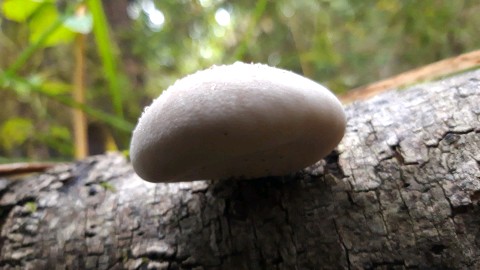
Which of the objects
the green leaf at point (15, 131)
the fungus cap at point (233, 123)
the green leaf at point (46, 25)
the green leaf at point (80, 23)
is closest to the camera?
the fungus cap at point (233, 123)

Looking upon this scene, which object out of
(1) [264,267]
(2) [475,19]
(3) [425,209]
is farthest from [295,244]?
(2) [475,19]

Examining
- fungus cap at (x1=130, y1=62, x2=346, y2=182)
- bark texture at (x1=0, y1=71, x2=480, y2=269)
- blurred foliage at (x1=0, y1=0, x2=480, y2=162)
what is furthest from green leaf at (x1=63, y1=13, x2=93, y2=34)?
fungus cap at (x1=130, y1=62, x2=346, y2=182)

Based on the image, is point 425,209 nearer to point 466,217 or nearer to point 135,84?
point 466,217

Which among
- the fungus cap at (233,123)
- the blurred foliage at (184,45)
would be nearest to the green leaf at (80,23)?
the blurred foliage at (184,45)

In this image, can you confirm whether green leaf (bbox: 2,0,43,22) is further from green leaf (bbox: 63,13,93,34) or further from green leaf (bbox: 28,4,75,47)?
green leaf (bbox: 63,13,93,34)

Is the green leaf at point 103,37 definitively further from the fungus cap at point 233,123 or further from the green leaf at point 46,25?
the fungus cap at point 233,123

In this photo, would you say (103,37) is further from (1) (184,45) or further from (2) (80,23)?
(1) (184,45)

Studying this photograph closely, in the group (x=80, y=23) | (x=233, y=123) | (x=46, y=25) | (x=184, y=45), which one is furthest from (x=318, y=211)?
(x=184, y=45)
